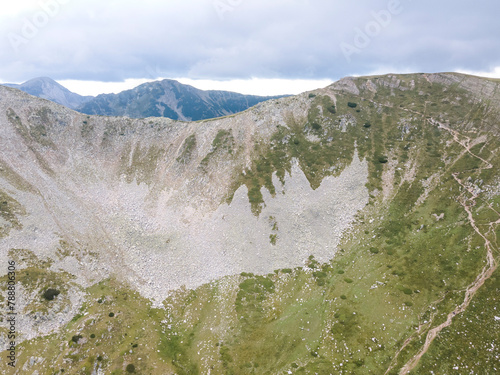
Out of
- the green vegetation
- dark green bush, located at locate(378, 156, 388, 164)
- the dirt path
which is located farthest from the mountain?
dark green bush, located at locate(378, 156, 388, 164)

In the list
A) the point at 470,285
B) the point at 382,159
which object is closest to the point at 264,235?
the point at 470,285

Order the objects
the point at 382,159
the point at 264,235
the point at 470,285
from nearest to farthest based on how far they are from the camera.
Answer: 1. the point at 470,285
2. the point at 264,235
3. the point at 382,159

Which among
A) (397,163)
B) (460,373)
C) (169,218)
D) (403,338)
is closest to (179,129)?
(169,218)

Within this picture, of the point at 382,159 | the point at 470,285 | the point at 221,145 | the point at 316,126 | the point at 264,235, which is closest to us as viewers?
the point at 470,285

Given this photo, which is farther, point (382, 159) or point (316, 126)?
point (316, 126)

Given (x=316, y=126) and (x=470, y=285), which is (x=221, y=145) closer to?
(x=316, y=126)

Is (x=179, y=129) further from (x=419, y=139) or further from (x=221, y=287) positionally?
(x=419, y=139)

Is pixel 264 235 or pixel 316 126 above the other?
pixel 316 126

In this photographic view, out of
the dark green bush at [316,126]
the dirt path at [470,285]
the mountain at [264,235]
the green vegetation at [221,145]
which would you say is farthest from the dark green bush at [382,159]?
the green vegetation at [221,145]

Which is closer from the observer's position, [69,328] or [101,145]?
[69,328]
